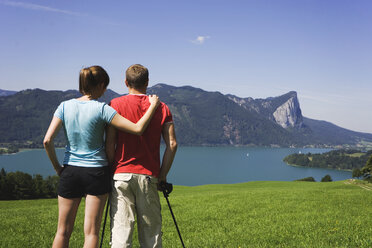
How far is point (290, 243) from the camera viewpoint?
6.24 meters

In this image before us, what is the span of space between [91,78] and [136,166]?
1.18 m

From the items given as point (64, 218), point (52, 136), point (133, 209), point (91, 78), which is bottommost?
point (64, 218)

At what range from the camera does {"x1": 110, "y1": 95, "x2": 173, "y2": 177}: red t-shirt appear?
151 inches

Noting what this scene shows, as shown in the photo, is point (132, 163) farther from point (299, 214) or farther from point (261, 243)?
point (299, 214)

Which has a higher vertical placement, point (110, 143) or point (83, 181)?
point (110, 143)

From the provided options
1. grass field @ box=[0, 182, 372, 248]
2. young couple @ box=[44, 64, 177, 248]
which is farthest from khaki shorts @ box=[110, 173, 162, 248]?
grass field @ box=[0, 182, 372, 248]

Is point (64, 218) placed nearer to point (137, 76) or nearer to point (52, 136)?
point (52, 136)

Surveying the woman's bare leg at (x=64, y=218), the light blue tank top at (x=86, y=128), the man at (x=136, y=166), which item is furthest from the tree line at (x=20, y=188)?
the man at (x=136, y=166)

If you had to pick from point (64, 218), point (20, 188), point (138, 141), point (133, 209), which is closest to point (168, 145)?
point (138, 141)

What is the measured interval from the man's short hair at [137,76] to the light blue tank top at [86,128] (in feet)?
1.53

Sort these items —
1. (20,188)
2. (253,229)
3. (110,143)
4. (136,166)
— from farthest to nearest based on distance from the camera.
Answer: (20,188) < (253,229) < (110,143) < (136,166)

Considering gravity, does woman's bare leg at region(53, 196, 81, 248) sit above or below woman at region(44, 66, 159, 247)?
below

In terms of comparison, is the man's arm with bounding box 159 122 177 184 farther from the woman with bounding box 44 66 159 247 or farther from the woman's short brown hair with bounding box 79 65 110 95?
the woman's short brown hair with bounding box 79 65 110 95

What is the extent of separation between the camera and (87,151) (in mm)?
3781
